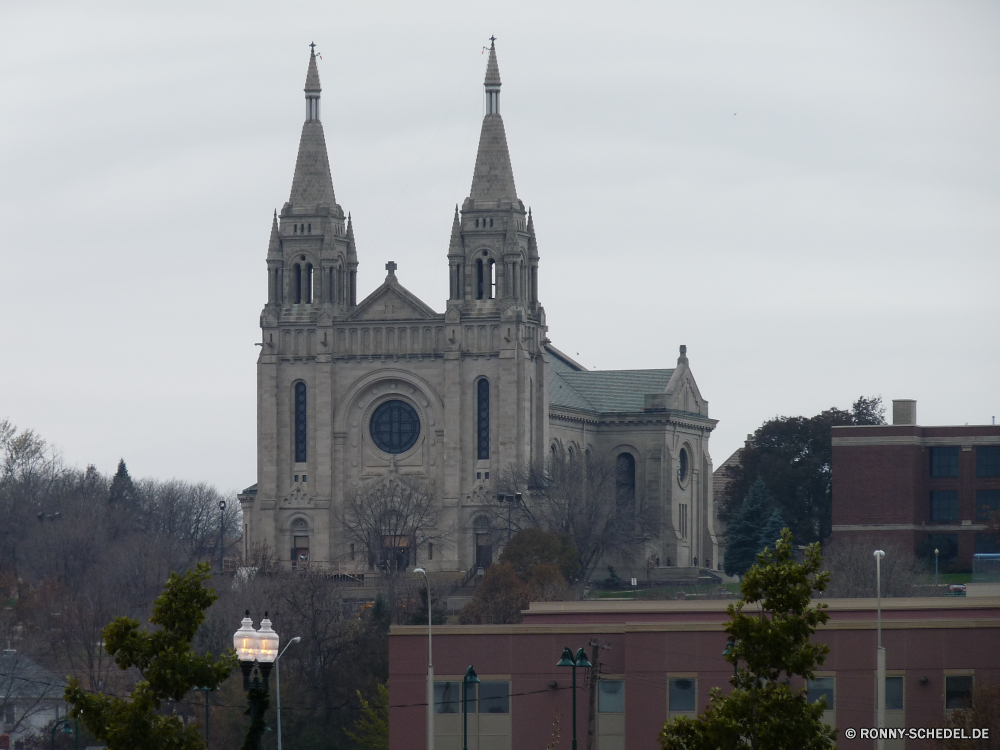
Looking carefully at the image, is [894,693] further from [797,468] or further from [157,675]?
[797,468]

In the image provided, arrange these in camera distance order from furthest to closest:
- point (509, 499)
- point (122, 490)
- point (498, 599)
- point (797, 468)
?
point (122, 490)
point (797, 468)
point (509, 499)
point (498, 599)

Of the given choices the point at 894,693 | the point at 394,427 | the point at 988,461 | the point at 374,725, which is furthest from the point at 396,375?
the point at 894,693

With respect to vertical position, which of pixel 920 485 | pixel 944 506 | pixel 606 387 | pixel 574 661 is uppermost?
pixel 606 387

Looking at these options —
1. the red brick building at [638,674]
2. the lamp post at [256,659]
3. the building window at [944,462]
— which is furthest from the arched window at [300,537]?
the lamp post at [256,659]

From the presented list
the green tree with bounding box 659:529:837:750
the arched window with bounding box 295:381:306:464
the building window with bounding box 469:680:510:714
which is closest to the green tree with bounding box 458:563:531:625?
the arched window with bounding box 295:381:306:464

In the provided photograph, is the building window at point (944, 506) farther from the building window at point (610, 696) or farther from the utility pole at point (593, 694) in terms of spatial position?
the utility pole at point (593, 694)

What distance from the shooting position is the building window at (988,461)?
117 m

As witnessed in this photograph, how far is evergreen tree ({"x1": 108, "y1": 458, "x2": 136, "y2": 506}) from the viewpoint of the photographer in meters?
152

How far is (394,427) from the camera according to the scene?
125 metres

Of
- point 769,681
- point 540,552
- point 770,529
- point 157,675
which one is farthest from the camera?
point 770,529

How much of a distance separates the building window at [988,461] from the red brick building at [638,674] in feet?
194

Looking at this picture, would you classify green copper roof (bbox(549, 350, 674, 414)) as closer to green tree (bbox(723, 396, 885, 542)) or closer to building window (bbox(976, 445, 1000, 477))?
green tree (bbox(723, 396, 885, 542))

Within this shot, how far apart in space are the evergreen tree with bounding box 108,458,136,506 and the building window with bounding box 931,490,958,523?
52.7 meters

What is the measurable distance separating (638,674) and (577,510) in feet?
205
